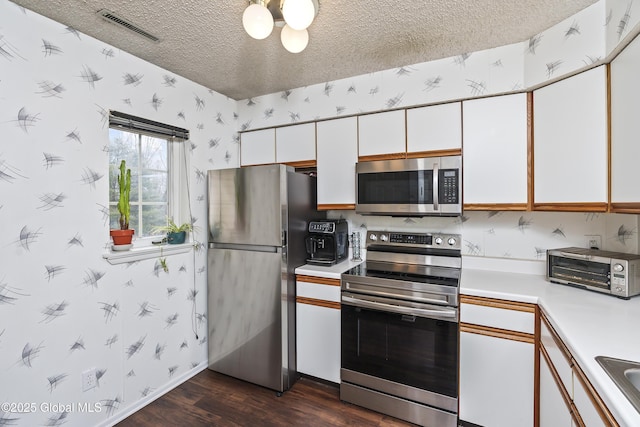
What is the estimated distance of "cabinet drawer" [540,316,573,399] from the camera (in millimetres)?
1151

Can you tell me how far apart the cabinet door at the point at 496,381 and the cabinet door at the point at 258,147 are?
81.2 inches

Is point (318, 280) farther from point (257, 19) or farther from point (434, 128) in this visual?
point (257, 19)

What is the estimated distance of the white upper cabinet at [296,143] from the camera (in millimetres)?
2541

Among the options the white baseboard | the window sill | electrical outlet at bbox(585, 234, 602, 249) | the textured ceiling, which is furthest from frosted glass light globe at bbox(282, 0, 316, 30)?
the white baseboard

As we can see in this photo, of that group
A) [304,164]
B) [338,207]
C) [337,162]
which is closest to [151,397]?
[338,207]

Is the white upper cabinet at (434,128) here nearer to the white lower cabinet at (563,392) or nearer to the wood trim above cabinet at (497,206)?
the wood trim above cabinet at (497,206)

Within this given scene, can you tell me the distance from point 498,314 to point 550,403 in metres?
0.43

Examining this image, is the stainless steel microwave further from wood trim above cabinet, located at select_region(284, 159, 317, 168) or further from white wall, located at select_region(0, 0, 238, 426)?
white wall, located at select_region(0, 0, 238, 426)

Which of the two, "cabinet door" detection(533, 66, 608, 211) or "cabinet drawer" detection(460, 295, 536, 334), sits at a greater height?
"cabinet door" detection(533, 66, 608, 211)

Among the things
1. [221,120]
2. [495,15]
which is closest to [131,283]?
[221,120]

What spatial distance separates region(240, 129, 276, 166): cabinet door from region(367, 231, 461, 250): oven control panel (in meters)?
1.15

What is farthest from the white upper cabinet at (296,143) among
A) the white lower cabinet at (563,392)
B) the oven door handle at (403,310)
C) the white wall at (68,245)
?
the white lower cabinet at (563,392)

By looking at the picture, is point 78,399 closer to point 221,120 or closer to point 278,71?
point 221,120

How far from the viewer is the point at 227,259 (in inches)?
94.7
